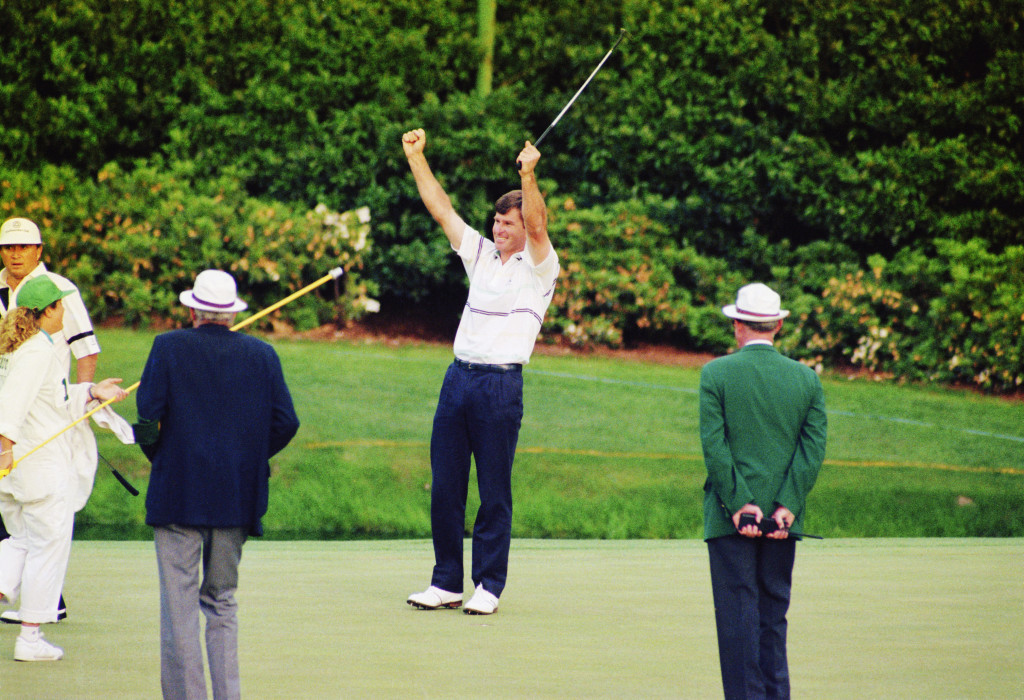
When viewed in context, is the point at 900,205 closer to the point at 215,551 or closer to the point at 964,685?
the point at 964,685

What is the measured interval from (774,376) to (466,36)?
44.3 feet

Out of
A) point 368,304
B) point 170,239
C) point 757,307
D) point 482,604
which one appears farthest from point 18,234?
point 368,304

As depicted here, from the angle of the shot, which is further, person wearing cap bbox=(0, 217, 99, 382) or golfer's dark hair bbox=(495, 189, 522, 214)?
golfer's dark hair bbox=(495, 189, 522, 214)

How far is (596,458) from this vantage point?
11.7 metres

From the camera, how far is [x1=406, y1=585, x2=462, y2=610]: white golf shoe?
20.7 feet

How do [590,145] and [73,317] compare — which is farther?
[590,145]

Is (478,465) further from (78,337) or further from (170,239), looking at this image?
(170,239)

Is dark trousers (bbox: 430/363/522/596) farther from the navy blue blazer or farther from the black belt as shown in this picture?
the navy blue blazer

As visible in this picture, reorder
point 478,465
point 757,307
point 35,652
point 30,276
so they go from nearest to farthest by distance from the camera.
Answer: point 757,307 < point 35,652 < point 30,276 < point 478,465

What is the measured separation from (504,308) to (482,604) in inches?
55.7

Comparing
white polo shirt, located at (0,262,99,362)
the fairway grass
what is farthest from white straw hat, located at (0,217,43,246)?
the fairway grass

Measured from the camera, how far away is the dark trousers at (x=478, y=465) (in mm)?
6340

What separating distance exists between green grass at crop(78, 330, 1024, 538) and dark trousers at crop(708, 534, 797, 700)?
579 centimetres

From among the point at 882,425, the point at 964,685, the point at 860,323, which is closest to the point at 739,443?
the point at 964,685
